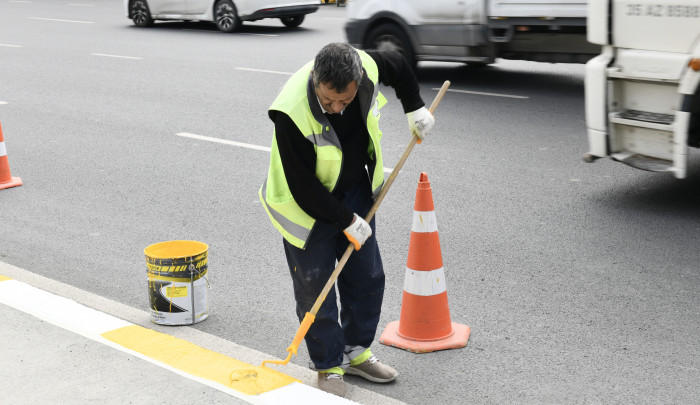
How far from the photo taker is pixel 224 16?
1725 cm

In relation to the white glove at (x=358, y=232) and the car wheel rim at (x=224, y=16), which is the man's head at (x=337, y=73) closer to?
the white glove at (x=358, y=232)

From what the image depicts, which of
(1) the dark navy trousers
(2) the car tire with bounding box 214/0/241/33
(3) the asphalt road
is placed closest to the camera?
(1) the dark navy trousers

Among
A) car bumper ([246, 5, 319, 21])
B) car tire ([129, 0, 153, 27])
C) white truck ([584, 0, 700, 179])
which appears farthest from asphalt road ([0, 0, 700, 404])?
car tire ([129, 0, 153, 27])

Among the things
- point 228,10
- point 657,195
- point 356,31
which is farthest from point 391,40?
point 228,10

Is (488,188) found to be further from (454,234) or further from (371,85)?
(371,85)

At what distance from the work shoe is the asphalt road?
0.24 m

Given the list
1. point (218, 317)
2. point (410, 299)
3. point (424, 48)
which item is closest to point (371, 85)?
point (410, 299)

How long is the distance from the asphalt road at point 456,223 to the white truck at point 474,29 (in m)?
0.54

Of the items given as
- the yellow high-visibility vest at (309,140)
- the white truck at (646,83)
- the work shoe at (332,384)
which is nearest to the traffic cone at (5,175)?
the yellow high-visibility vest at (309,140)

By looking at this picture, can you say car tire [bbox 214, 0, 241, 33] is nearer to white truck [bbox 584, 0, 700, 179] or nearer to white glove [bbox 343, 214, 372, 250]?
white truck [bbox 584, 0, 700, 179]

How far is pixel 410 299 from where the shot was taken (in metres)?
4.30

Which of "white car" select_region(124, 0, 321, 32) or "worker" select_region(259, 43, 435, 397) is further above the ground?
"white car" select_region(124, 0, 321, 32)

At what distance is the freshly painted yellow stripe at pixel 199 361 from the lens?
3740 mm

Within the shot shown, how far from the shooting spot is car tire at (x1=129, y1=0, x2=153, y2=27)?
18.7 metres
